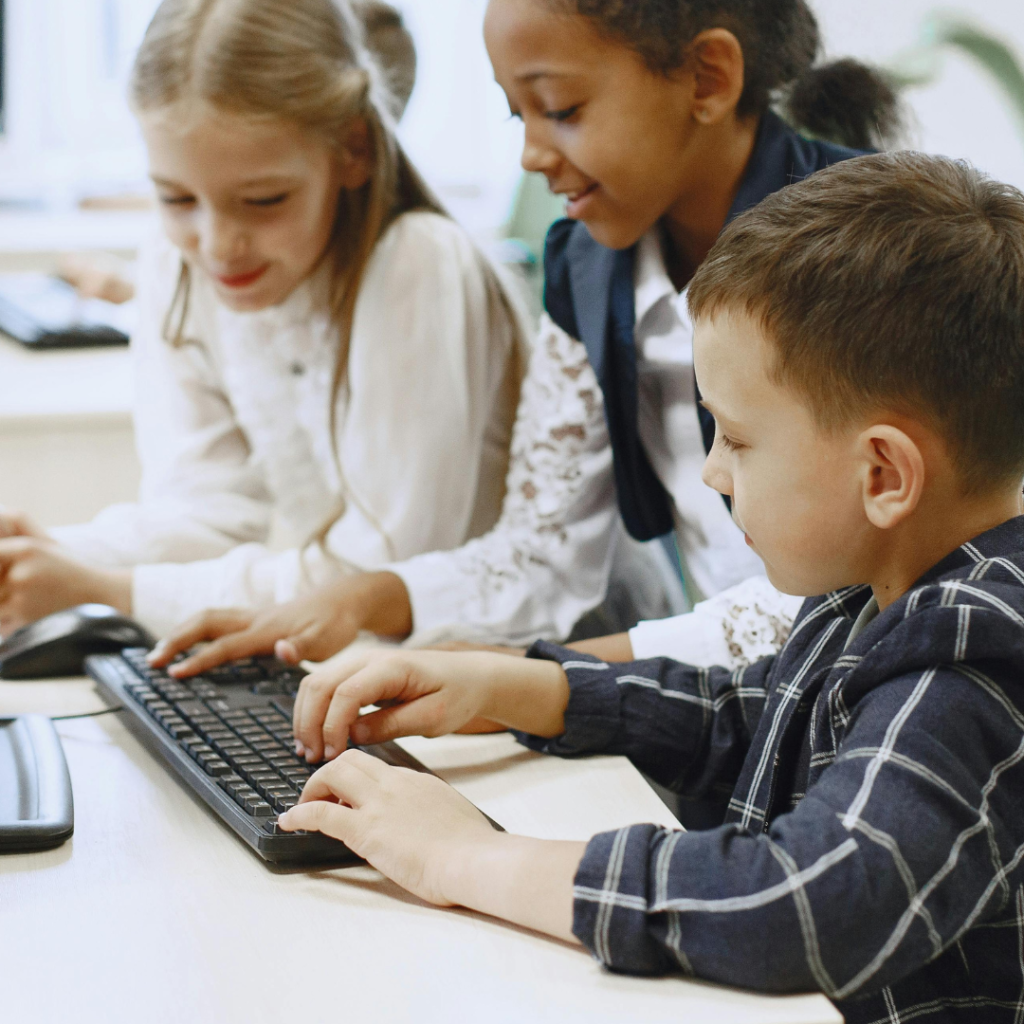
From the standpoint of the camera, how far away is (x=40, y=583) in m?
1.04

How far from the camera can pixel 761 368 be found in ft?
1.94

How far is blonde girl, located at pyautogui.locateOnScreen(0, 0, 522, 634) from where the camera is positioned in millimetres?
1110

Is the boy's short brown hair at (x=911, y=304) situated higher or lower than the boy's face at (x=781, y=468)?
higher

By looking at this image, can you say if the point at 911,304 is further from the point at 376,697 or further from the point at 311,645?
the point at 311,645

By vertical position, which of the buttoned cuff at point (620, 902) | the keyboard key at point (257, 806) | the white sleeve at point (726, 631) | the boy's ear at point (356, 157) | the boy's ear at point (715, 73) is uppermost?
the boy's ear at point (715, 73)

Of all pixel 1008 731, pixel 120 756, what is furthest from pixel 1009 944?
pixel 120 756

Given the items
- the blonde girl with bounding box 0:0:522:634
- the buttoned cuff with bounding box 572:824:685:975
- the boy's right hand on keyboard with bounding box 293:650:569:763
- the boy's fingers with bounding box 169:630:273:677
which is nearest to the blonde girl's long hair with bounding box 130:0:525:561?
the blonde girl with bounding box 0:0:522:634

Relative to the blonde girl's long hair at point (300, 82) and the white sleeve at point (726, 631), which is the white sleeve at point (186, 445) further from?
the white sleeve at point (726, 631)

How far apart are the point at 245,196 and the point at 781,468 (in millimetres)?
707

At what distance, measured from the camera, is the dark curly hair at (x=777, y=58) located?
89 cm

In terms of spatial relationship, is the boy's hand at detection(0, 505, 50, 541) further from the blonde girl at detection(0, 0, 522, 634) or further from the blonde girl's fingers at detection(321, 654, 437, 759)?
the blonde girl's fingers at detection(321, 654, 437, 759)

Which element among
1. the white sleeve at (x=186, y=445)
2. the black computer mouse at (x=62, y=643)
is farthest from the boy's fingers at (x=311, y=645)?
the white sleeve at (x=186, y=445)

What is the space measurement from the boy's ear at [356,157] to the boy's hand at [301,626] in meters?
0.41

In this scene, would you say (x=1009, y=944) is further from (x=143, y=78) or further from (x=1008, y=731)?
A: (x=143, y=78)
